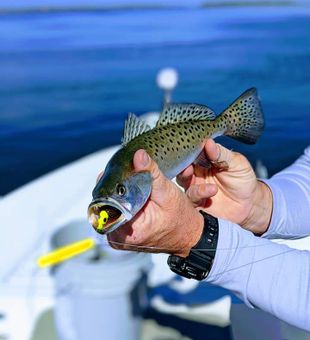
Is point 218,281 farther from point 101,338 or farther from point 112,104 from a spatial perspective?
point 112,104

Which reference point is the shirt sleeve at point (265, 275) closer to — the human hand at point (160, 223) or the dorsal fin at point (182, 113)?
the human hand at point (160, 223)

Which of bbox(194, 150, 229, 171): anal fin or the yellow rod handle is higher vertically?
bbox(194, 150, 229, 171): anal fin

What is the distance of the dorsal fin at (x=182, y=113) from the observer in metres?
1.43

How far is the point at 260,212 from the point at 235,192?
0.30ft

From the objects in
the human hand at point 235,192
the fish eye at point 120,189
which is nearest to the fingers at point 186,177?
the human hand at point 235,192

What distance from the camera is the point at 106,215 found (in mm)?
1077

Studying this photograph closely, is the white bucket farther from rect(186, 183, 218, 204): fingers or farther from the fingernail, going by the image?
the fingernail

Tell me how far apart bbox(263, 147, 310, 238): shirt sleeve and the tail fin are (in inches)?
7.4

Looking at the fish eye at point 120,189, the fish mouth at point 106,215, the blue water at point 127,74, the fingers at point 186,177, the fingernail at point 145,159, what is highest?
the fingernail at point 145,159

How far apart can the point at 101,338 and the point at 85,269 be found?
344 mm

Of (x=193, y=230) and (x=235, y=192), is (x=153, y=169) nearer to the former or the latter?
(x=193, y=230)

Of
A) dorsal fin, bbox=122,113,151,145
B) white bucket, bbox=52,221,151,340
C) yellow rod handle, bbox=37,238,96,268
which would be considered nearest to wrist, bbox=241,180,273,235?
dorsal fin, bbox=122,113,151,145

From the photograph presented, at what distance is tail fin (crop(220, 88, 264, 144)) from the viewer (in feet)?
5.11

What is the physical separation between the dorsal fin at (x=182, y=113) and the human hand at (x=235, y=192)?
14cm
